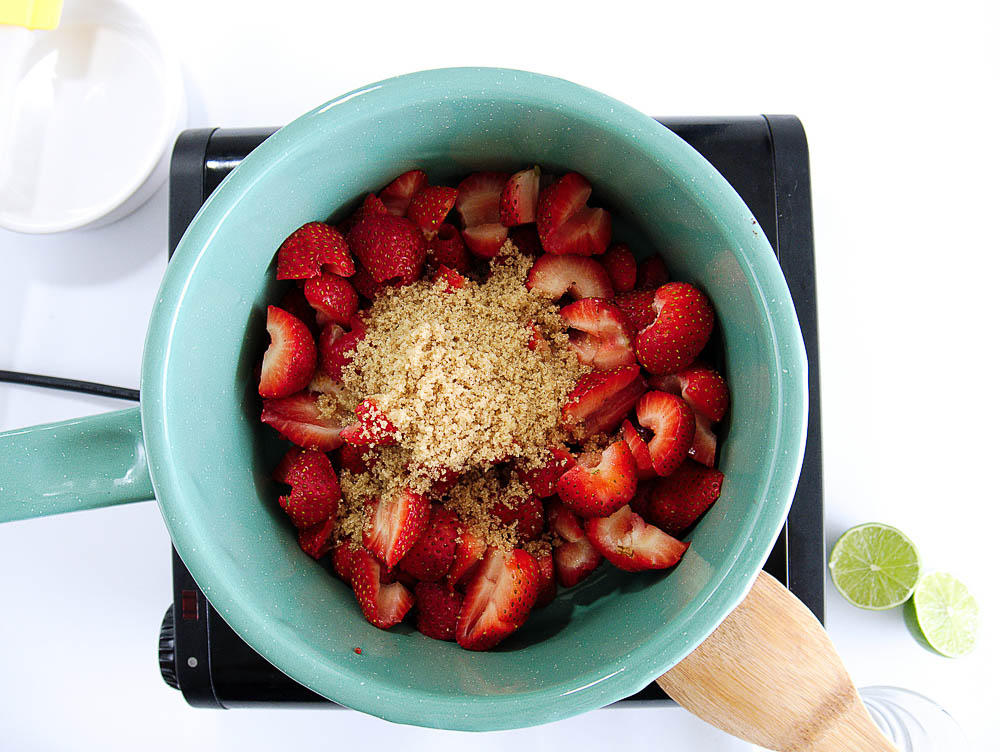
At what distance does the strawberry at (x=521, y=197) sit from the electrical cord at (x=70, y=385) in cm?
46

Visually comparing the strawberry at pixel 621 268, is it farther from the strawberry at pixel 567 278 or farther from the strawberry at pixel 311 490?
the strawberry at pixel 311 490

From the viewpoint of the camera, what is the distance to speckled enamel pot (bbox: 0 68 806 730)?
55 centimetres

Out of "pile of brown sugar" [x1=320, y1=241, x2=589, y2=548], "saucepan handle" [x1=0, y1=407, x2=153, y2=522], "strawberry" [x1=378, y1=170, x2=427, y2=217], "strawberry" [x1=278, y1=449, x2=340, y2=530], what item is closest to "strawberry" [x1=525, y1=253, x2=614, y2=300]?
"pile of brown sugar" [x1=320, y1=241, x2=589, y2=548]

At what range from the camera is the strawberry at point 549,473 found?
644 mm

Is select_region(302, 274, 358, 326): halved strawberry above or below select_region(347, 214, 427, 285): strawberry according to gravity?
below

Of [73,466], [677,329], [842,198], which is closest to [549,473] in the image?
[677,329]

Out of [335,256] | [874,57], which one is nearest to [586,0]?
[874,57]

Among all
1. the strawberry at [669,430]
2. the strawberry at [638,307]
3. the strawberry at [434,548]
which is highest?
the strawberry at [638,307]

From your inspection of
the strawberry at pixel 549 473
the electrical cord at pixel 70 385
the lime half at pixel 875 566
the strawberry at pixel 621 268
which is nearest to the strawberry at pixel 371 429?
the strawberry at pixel 549 473

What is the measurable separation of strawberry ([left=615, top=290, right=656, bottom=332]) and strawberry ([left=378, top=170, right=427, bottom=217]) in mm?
189

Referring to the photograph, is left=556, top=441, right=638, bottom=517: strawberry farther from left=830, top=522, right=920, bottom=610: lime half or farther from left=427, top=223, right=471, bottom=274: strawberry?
left=830, top=522, right=920, bottom=610: lime half

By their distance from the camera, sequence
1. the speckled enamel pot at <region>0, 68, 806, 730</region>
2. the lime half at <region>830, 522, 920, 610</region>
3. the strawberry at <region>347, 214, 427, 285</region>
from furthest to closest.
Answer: the lime half at <region>830, 522, 920, 610</region> < the strawberry at <region>347, 214, 427, 285</region> < the speckled enamel pot at <region>0, 68, 806, 730</region>

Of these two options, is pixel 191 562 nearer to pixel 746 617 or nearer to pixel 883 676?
pixel 746 617

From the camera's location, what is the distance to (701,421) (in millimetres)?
642
